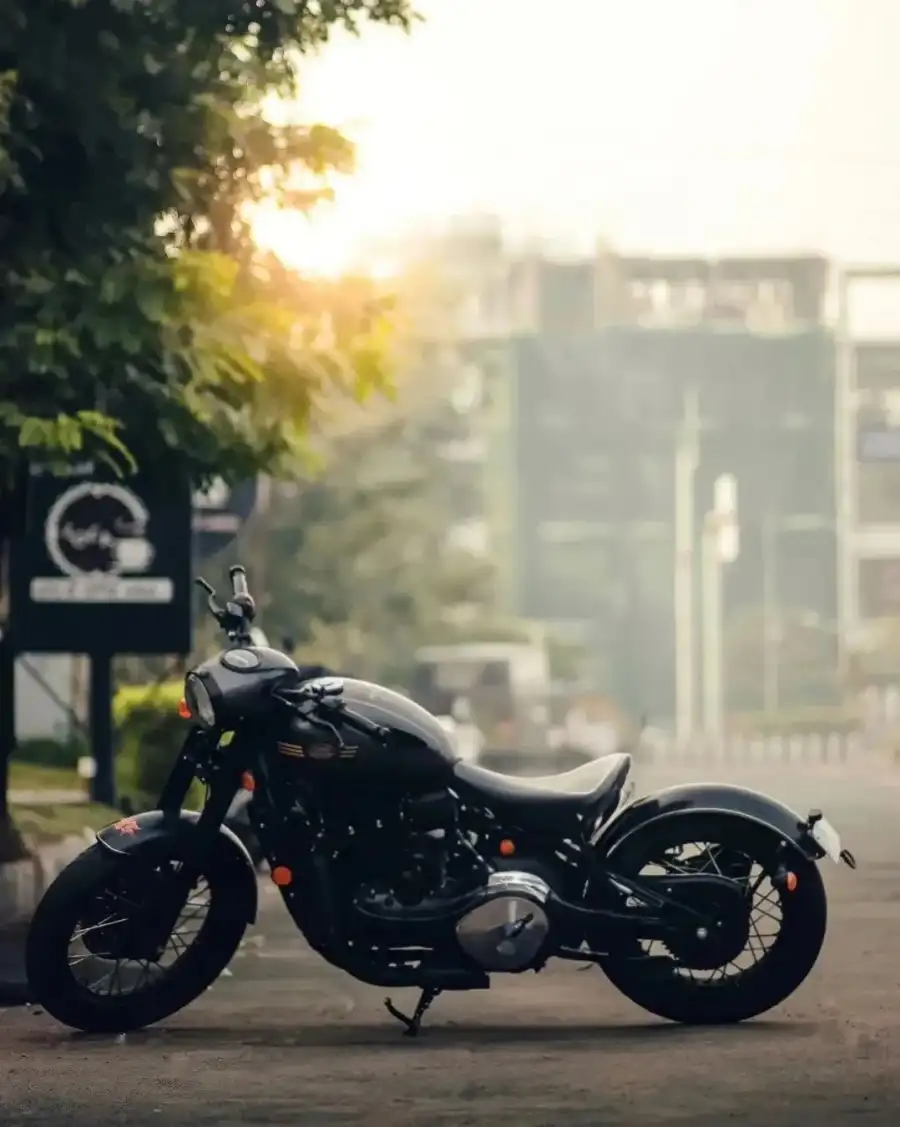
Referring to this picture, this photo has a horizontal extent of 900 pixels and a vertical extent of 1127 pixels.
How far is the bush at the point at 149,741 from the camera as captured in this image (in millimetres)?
19094

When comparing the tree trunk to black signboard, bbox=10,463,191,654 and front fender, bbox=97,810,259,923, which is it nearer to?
black signboard, bbox=10,463,191,654

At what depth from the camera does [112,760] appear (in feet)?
58.2

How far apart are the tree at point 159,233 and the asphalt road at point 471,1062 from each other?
3.41 metres

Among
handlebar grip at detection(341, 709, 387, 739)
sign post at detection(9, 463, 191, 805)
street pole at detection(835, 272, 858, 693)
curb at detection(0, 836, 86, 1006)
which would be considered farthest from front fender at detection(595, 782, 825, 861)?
street pole at detection(835, 272, 858, 693)

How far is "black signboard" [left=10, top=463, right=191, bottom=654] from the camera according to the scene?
48.6ft

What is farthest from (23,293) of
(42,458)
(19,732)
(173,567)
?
(19,732)

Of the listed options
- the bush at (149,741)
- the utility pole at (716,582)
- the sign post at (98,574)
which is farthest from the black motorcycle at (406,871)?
the utility pole at (716,582)

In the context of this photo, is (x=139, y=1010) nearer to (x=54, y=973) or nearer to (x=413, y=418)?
(x=54, y=973)

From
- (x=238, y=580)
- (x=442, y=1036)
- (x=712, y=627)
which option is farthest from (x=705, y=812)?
(x=712, y=627)

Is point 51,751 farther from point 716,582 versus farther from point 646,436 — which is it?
point 646,436

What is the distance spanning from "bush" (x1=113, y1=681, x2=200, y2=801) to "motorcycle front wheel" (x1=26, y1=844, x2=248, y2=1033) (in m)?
10.5

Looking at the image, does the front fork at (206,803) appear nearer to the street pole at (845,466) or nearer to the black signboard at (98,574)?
the black signboard at (98,574)

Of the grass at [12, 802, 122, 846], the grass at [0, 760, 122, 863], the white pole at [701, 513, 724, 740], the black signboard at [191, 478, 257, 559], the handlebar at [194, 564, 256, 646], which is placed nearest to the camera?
the handlebar at [194, 564, 256, 646]

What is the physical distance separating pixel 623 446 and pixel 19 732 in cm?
6273
